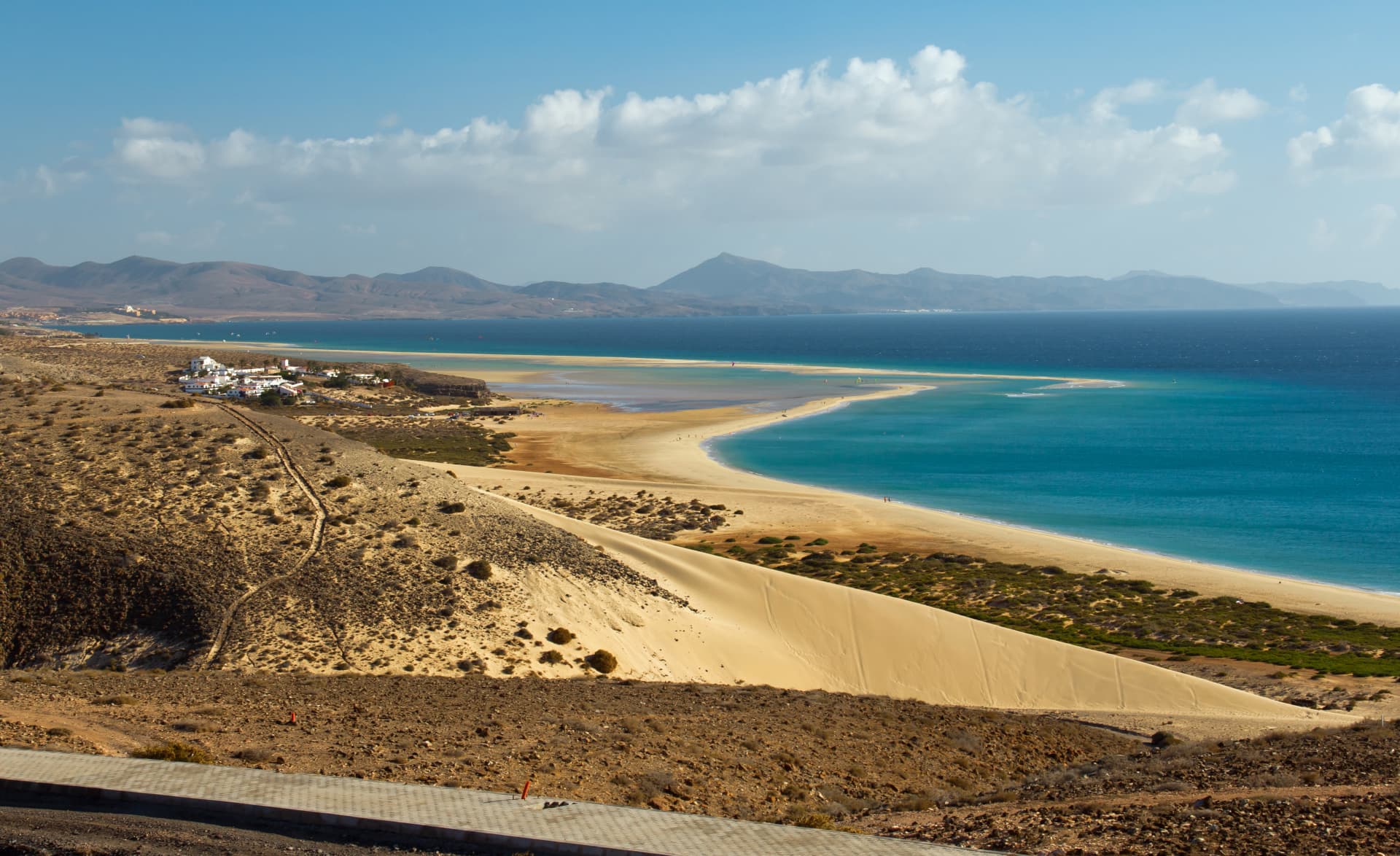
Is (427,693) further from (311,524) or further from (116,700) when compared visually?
(311,524)

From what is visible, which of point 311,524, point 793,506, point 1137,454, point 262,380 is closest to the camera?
point 311,524

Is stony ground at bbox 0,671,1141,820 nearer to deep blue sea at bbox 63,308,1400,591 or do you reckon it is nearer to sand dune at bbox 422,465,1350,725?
sand dune at bbox 422,465,1350,725

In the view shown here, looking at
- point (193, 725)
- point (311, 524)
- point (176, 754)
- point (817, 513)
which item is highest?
point (311, 524)

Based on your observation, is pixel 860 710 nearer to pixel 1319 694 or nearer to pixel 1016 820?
pixel 1016 820

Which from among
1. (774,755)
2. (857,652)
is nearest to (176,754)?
(774,755)

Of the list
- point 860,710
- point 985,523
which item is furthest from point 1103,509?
point 860,710

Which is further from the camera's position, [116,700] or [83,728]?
[116,700]

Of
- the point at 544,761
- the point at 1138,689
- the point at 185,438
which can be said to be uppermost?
the point at 185,438
